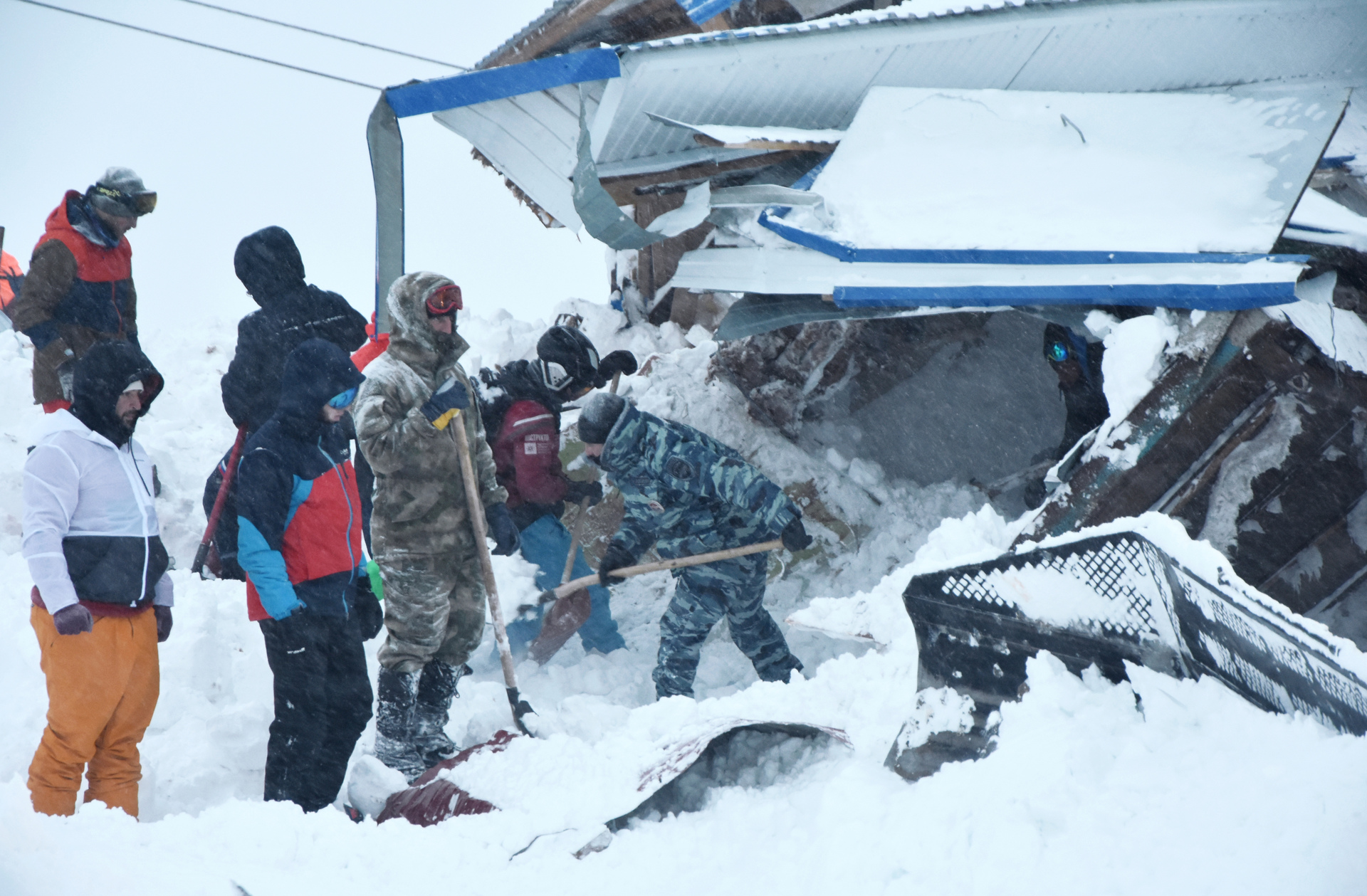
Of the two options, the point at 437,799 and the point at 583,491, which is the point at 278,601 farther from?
the point at 583,491

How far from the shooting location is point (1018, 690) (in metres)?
2.43

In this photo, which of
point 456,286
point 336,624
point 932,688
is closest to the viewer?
point 932,688

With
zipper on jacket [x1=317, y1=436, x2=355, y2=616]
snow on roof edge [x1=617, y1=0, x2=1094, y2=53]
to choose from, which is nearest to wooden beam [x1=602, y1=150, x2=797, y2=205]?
snow on roof edge [x1=617, y1=0, x2=1094, y2=53]

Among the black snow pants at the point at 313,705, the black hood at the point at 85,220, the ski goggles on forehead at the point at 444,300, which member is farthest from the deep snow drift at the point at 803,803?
the black hood at the point at 85,220

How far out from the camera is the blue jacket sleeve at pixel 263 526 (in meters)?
3.25

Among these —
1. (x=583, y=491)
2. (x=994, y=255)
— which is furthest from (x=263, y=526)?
(x=994, y=255)

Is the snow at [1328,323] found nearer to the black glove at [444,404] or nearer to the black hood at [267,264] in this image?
the black glove at [444,404]

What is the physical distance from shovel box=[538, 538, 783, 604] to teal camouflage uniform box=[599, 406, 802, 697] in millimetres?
44

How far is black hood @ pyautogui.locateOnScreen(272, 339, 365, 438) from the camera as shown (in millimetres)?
3320

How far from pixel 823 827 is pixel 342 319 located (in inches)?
124

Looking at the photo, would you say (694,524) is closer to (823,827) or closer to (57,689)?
(823,827)

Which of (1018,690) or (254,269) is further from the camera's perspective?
(254,269)

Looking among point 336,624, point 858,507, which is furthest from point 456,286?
point 858,507

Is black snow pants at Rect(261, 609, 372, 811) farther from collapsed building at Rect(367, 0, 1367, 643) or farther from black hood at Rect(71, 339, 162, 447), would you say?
collapsed building at Rect(367, 0, 1367, 643)
